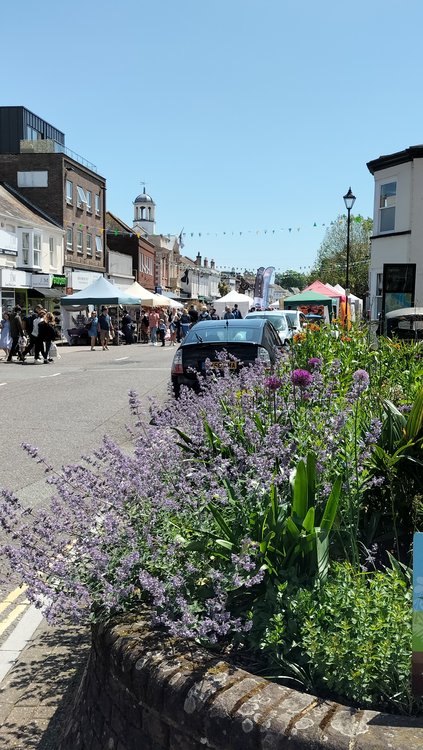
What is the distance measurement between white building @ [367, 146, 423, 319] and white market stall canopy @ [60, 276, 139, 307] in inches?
430

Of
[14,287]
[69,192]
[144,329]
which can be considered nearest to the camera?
[14,287]

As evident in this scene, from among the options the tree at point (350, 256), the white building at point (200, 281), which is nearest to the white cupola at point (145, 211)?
the white building at point (200, 281)

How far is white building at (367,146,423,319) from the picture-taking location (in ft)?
93.0

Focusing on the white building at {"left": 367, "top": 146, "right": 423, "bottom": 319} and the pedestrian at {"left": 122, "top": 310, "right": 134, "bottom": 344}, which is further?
the pedestrian at {"left": 122, "top": 310, "right": 134, "bottom": 344}

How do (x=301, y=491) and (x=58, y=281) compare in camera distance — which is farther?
(x=58, y=281)

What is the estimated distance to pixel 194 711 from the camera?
2.26 m

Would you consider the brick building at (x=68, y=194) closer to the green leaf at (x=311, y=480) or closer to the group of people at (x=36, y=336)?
the group of people at (x=36, y=336)

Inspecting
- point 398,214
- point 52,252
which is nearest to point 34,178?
point 52,252

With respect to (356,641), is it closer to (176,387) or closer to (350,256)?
(176,387)

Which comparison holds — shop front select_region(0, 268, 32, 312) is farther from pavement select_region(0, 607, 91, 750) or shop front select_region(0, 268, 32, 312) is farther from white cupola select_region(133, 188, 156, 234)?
white cupola select_region(133, 188, 156, 234)

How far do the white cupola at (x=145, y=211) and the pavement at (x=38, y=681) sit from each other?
9740 cm

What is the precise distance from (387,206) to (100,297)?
42.4 ft

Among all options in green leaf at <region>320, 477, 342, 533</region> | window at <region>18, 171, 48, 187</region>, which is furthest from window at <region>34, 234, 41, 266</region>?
green leaf at <region>320, 477, 342, 533</region>

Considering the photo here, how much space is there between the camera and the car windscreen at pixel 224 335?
38.7ft
